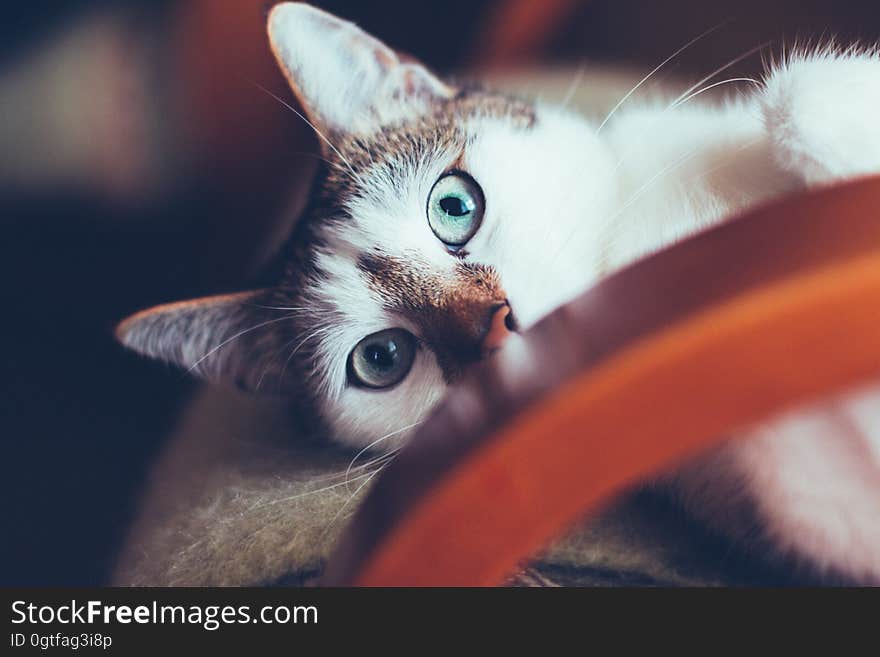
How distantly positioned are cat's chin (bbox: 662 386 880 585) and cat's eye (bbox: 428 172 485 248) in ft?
1.25

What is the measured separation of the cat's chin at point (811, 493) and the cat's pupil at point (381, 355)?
0.38 metres

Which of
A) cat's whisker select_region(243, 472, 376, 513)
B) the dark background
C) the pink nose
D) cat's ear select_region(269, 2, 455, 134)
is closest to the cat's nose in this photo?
the pink nose

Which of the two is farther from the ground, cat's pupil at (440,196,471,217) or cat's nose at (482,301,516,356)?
cat's pupil at (440,196,471,217)

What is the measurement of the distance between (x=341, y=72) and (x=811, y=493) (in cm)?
75

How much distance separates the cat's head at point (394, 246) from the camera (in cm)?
75

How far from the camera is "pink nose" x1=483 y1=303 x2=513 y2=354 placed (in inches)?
27.9

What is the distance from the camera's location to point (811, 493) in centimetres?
62

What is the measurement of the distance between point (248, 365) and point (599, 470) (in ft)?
2.32

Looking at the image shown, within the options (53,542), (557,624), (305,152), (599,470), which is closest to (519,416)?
(599,470)

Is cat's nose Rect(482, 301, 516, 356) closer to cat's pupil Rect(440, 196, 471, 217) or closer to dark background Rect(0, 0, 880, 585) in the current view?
cat's pupil Rect(440, 196, 471, 217)

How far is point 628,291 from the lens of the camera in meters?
0.36

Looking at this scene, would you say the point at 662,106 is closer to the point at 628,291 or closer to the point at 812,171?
the point at 812,171

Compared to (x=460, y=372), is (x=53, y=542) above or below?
below

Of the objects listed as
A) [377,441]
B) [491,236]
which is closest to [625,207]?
[491,236]
